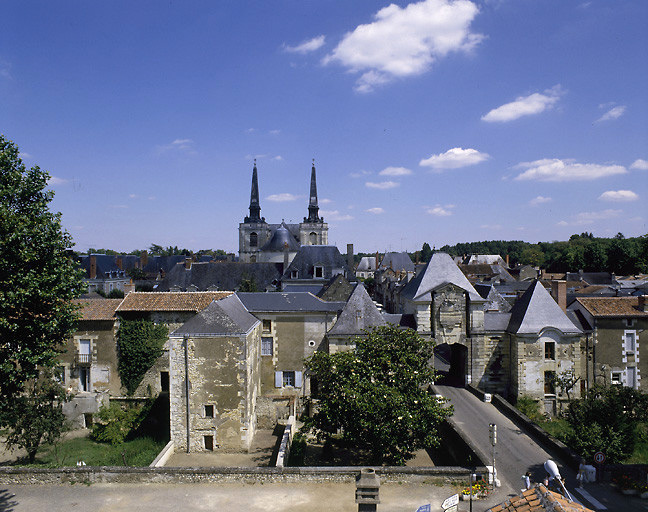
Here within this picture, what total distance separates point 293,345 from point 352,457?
781cm

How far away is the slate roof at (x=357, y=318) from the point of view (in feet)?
77.8

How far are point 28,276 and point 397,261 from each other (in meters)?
73.9

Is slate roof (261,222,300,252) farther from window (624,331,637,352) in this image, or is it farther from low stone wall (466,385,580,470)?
window (624,331,637,352)

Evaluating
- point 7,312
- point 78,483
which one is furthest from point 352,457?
point 7,312

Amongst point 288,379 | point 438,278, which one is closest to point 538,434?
point 438,278

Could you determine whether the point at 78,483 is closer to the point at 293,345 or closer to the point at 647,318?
the point at 293,345

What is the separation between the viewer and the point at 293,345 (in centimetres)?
2530

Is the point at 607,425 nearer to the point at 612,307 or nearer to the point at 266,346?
the point at 612,307

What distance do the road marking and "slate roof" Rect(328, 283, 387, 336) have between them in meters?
11.5

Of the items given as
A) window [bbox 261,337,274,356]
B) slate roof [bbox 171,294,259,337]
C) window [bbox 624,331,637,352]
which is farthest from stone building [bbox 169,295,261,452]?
window [bbox 624,331,637,352]

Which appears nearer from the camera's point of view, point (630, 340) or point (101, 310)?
point (630, 340)

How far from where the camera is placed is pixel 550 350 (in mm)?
23172

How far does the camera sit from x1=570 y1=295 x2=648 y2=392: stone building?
2423 centimetres

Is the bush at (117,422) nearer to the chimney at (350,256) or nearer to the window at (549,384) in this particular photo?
the window at (549,384)
